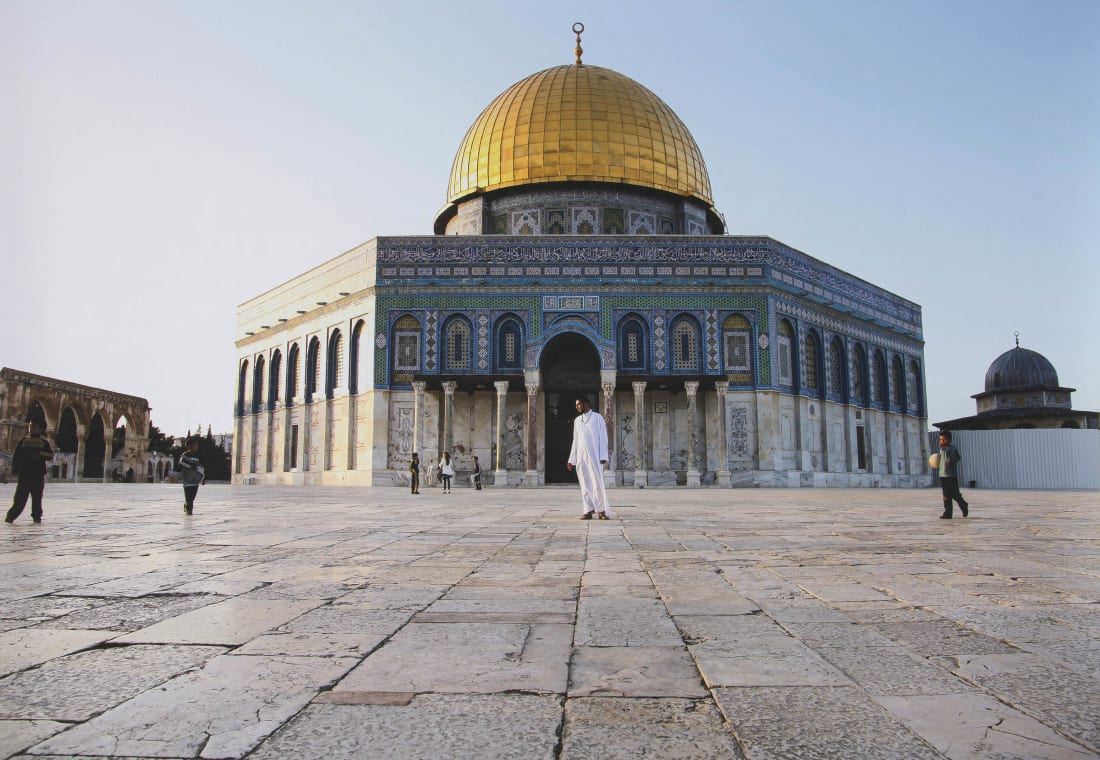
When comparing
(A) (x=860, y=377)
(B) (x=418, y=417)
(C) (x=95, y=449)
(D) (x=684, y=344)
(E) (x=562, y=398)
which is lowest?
(C) (x=95, y=449)

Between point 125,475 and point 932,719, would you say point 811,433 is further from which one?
point 125,475

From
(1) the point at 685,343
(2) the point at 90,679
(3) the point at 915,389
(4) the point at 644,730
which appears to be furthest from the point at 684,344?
(4) the point at 644,730

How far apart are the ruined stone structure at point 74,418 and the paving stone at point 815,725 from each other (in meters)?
33.5

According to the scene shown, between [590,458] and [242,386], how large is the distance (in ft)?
85.4

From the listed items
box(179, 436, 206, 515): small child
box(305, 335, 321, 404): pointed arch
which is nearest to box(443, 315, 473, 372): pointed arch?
box(305, 335, 321, 404): pointed arch

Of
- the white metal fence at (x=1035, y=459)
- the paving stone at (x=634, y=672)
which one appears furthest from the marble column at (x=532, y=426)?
the paving stone at (x=634, y=672)

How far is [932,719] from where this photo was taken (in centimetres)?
174

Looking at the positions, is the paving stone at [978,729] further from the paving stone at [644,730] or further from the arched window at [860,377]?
the arched window at [860,377]

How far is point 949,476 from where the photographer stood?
9.22 m

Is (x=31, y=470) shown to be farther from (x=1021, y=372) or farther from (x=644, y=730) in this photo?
(x=1021, y=372)

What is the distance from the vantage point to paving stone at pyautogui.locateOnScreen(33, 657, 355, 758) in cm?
156

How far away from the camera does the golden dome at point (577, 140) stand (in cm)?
2709

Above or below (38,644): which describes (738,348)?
above

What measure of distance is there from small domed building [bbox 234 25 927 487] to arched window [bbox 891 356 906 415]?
4031mm
